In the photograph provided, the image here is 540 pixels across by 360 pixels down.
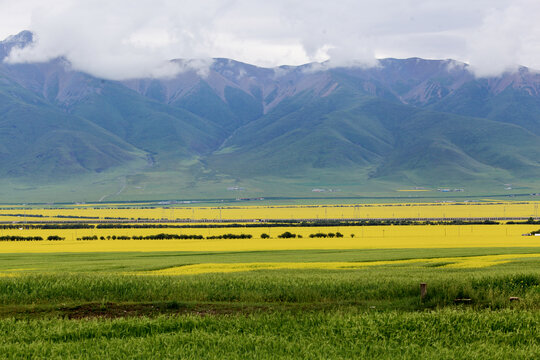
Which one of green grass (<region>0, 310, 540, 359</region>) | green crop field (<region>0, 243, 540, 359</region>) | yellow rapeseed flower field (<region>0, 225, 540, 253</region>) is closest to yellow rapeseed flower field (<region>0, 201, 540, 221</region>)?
yellow rapeseed flower field (<region>0, 225, 540, 253</region>)

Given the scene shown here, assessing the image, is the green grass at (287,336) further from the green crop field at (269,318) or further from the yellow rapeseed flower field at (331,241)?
the yellow rapeseed flower field at (331,241)

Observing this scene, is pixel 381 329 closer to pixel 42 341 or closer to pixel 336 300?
pixel 336 300

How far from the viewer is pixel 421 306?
1841 centimetres

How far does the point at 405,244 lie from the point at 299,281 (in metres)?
46.8

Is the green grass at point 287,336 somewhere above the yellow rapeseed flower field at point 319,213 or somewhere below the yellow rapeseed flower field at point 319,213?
above

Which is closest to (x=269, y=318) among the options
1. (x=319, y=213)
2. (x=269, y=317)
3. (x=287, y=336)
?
(x=269, y=317)

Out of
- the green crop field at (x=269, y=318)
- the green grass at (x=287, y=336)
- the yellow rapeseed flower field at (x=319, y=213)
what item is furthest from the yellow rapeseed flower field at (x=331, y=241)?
the green grass at (x=287, y=336)

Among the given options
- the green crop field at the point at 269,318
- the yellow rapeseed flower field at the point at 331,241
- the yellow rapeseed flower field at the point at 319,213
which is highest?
the green crop field at the point at 269,318

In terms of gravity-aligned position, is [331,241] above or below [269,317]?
below

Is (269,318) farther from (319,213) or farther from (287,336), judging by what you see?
(319,213)

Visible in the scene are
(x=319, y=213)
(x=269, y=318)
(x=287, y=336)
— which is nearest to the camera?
(x=287, y=336)

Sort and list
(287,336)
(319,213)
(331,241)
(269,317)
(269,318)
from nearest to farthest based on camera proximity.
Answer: (287,336) < (269,318) < (269,317) < (331,241) < (319,213)

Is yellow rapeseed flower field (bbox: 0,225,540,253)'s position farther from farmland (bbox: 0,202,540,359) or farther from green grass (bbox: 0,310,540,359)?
green grass (bbox: 0,310,540,359)

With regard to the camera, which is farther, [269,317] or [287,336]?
[269,317]
